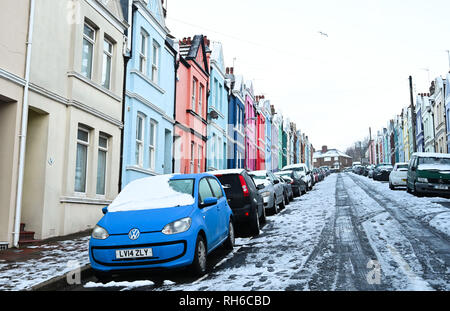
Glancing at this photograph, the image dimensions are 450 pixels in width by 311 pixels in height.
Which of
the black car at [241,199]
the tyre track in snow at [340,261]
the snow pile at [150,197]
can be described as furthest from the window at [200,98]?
the snow pile at [150,197]

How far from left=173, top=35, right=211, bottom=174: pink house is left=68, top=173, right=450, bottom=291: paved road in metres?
9.96

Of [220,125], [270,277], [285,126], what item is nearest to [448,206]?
[270,277]

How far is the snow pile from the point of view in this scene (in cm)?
710

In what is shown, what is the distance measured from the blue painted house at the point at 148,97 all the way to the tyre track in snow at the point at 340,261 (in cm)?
817

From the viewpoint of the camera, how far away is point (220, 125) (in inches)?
1139

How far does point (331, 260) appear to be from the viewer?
24.0ft

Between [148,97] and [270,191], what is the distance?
635cm

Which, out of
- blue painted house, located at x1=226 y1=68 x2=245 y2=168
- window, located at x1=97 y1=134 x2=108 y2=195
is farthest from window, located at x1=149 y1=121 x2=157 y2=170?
blue painted house, located at x1=226 y1=68 x2=245 y2=168

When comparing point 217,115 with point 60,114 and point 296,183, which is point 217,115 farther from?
point 60,114

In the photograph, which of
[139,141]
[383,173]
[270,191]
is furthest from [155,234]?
[383,173]

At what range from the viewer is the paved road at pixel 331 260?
5.84m

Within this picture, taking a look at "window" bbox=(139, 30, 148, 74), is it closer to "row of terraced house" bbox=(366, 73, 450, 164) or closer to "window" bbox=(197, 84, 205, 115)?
"window" bbox=(197, 84, 205, 115)

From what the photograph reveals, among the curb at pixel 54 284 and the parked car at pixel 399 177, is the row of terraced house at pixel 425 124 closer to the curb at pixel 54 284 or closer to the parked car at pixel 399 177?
the parked car at pixel 399 177
